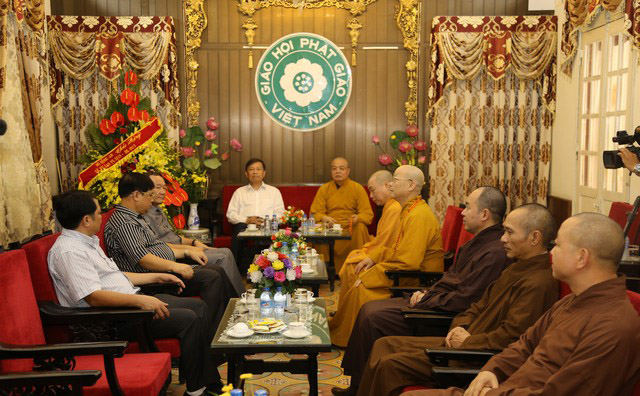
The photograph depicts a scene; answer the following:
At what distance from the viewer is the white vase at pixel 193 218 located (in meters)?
6.38

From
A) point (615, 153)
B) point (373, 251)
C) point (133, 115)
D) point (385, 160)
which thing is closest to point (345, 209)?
point (385, 160)

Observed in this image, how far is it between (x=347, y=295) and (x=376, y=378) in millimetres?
1642

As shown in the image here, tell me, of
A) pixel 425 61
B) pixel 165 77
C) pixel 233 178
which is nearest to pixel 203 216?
pixel 233 178

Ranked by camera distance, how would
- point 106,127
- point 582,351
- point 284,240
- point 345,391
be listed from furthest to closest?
point 106,127 < point 284,240 < point 345,391 < point 582,351

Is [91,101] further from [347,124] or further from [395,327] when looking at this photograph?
[395,327]

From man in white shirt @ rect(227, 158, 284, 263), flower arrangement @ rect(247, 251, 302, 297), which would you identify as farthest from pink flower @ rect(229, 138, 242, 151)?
flower arrangement @ rect(247, 251, 302, 297)

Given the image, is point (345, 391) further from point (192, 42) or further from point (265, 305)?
point (192, 42)

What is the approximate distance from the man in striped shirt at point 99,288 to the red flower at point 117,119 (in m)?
3.06

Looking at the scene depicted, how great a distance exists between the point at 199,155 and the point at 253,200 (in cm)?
97

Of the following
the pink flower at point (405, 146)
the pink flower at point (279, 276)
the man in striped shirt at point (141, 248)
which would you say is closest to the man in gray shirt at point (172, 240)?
the man in striped shirt at point (141, 248)

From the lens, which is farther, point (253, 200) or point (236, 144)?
point (236, 144)

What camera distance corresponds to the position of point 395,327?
3424 mm

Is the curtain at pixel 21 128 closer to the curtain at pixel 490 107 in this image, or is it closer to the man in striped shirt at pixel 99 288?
the man in striped shirt at pixel 99 288

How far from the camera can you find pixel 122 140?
6.01 meters
